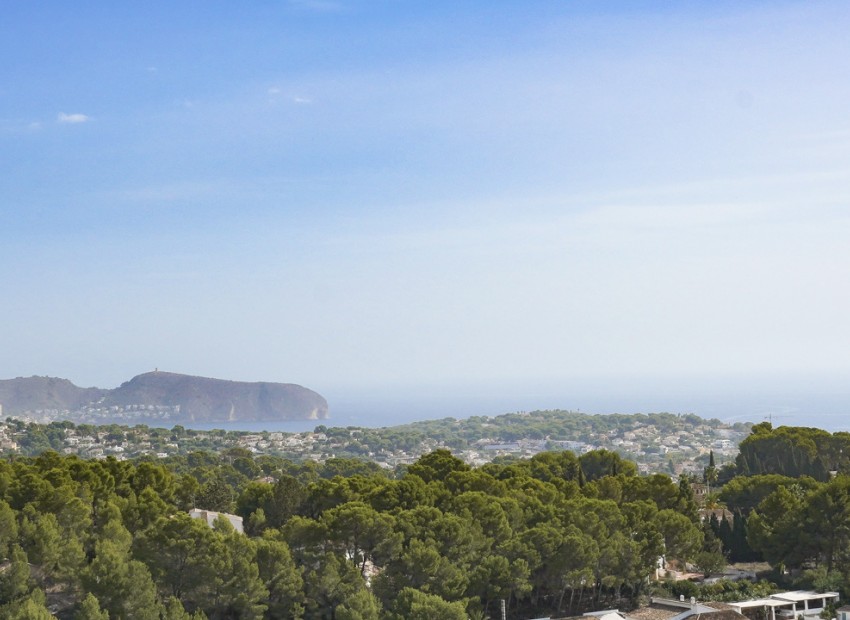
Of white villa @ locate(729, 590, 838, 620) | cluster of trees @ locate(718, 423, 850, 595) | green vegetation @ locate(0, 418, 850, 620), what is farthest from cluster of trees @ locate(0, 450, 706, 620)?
white villa @ locate(729, 590, 838, 620)

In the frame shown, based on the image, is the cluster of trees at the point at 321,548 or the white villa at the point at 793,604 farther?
the white villa at the point at 793,604

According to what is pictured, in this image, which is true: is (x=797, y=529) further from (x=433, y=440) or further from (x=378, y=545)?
(x=433, y=440)

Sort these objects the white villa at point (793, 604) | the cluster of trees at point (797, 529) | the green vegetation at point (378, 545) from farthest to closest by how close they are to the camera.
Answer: the cluster of trees at point (797, 529), the white villa at point (793, 604), the green vegetation at point (378, 545)

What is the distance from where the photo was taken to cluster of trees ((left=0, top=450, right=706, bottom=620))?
23.9 metres

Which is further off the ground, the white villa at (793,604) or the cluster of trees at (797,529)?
the cluster of trees at (797,529)

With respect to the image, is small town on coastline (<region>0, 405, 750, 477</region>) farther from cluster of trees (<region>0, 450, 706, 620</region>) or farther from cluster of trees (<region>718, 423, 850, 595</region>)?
cluster of trees (<region>718, 423, 850, 595</region>)

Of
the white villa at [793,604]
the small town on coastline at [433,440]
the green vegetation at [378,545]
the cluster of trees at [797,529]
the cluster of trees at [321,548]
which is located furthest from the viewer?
the small town on coastline at [433,440]

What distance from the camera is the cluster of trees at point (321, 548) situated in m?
23.9

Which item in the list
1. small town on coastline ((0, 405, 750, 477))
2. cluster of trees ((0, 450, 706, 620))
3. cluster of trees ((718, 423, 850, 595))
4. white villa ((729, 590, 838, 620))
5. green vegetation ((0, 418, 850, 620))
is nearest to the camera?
cluster of trees ((0, 450, 706, 620))

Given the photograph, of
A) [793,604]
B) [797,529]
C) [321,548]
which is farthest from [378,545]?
[797,529]

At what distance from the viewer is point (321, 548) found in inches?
1077

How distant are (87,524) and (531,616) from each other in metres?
12.4

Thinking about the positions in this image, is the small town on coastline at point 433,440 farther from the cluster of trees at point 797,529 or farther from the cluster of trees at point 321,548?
the cluster of trees at point 797,529

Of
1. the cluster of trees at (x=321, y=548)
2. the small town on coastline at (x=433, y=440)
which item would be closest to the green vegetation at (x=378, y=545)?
the cluster of trees at (x=321, y=548)
